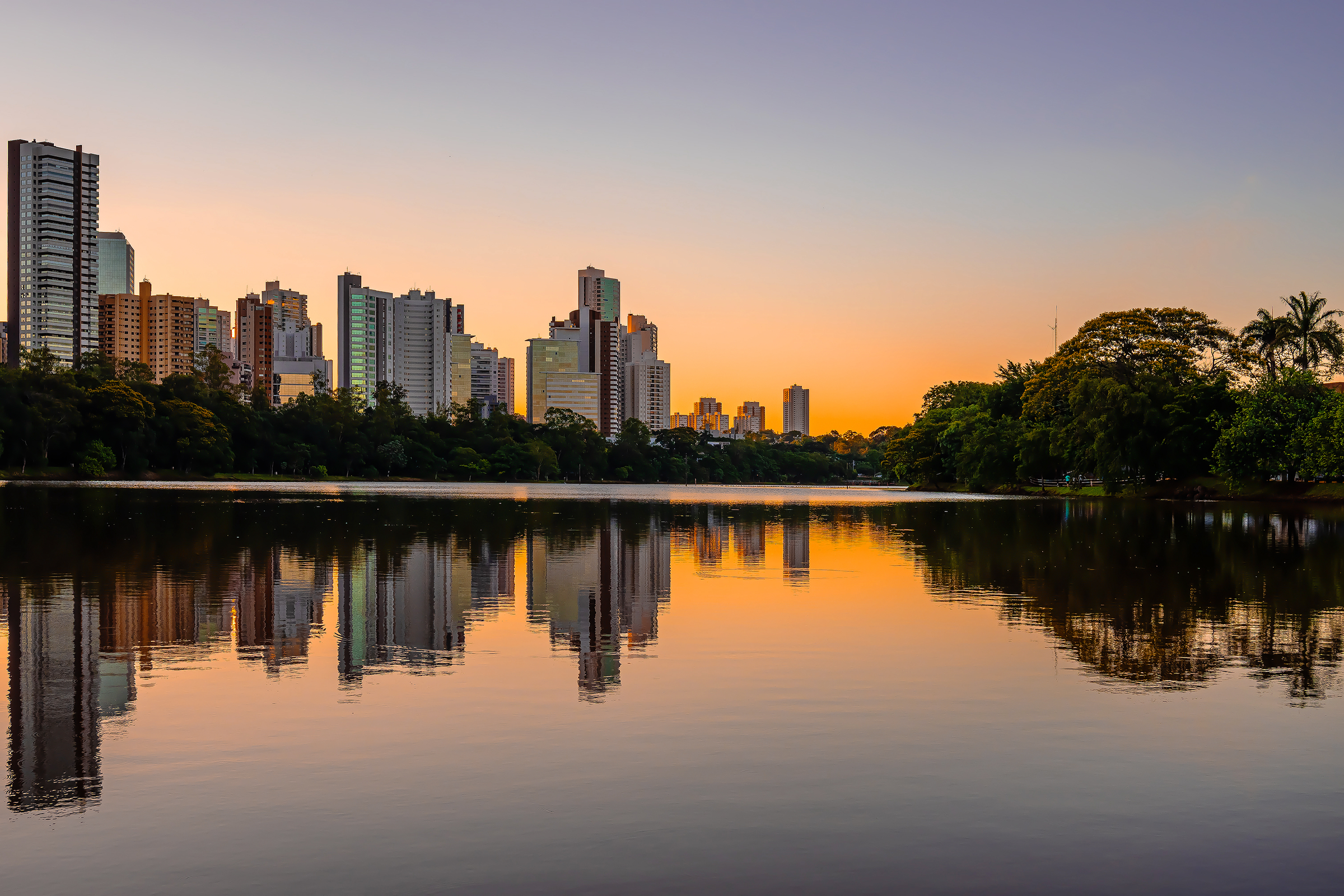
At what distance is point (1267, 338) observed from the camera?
94.4m

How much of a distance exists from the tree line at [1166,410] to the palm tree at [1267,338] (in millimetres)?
104

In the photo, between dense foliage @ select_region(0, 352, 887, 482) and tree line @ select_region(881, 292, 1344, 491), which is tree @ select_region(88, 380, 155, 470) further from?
tree line @ select_region(881, 292, 1344, 491)

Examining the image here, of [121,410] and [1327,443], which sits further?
[121,410]

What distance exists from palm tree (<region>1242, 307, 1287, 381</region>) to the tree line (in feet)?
0.34

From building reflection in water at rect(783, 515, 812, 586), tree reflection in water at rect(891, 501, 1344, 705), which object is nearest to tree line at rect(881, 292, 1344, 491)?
tree reflection in water at rect(891, 501, 1344, 705)

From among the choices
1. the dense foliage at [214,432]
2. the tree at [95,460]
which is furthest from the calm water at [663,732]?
the dense foliage at [214,432]

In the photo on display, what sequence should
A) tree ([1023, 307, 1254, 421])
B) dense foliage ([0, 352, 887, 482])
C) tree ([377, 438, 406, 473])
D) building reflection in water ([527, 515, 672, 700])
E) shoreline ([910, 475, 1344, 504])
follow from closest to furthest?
building reflection in water ([527, 515, 672, 700])
shoreline ([910, 475, 1344, 504])
tree ([1023, 307, 1254, 421])
dense foliage ([0, 352, 887, 482])
tree ([377, 438, 406, 473])

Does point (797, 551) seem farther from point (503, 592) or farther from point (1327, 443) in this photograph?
point (1327, 443)

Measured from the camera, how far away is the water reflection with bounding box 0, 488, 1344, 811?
12828mm

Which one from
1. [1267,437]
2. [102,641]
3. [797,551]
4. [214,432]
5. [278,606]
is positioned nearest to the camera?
[102,641]

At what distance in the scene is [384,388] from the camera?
19688cm

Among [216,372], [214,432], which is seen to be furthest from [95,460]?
[216,372]

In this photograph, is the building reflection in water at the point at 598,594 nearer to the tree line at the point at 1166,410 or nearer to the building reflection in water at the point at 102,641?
the building reflection in water at the point at 102,641

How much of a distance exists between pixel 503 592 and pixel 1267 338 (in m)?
91.4
